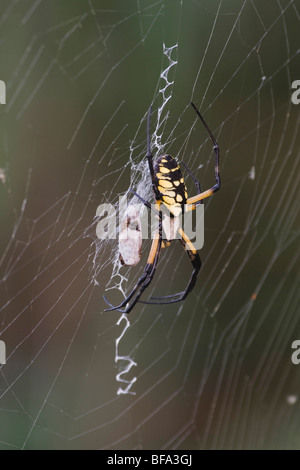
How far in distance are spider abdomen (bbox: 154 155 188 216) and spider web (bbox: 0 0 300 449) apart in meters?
0.31

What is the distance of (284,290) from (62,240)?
7.83 feet

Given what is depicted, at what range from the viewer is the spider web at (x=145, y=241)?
338cm

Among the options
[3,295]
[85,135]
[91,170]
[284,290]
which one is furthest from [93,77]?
[284,290]

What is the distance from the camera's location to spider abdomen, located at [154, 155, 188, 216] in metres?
2.74

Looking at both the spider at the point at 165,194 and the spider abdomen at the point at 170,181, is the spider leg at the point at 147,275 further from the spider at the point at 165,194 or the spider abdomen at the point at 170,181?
the spider abdomen at the point at 170,181

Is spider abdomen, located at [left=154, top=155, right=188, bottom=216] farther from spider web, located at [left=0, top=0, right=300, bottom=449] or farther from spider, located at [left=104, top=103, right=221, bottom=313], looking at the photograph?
spider web, located at [left=0, top=0, right=300, bottom=449]

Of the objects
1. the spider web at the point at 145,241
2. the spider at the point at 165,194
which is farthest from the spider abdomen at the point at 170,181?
the spider web at the point at 145,241

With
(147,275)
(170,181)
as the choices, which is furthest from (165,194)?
(147,275)

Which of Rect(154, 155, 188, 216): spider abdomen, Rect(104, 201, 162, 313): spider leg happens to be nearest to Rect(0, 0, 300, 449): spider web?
Rect(104, 201, 162, 313): spider leg

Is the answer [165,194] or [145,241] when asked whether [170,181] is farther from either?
[145,241]

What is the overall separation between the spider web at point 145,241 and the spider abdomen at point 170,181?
1.02ft

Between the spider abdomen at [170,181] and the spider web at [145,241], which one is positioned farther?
the spider web at [145,241]

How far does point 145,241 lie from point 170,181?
0.81m
